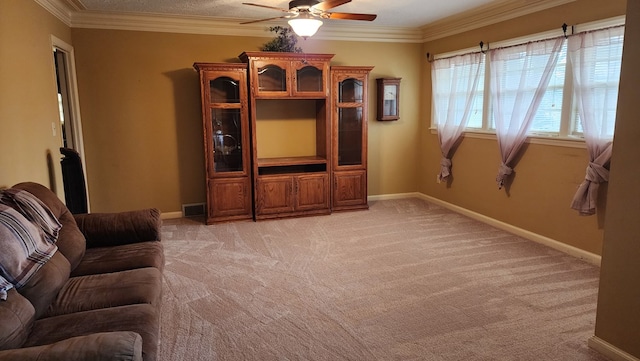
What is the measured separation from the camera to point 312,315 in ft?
9.40

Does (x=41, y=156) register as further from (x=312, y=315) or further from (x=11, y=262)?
(x=312, y=315)

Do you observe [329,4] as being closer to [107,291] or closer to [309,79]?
[309,79]

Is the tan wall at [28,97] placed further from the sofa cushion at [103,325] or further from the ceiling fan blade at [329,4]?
the ceiling fan blade at [329,4]

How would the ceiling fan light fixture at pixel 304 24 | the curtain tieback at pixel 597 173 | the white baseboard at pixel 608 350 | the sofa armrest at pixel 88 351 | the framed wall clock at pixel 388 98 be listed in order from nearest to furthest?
1. the sofa armrest at pixel 88 351
2. the white baseboard at pixel 608 350
3. the curtain tieback at pixel 597 173
4. the ceiling fan light fixture at pixel 304 24
5. the framed wall clock at pixel 388 98

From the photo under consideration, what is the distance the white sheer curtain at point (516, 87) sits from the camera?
4074mm

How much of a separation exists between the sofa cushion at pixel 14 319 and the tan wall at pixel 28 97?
1.30 m

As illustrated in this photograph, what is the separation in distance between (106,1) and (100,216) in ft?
8.26

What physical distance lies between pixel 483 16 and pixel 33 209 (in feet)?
15.9

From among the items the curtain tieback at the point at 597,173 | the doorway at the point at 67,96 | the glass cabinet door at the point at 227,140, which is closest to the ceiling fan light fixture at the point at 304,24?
the glass cabinet door at the point at 227,140

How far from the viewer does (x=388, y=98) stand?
603cm

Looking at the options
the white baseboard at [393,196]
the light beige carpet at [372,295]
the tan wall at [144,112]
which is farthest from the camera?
the white baseboard at [393,196]

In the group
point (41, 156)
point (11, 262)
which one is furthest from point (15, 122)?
point (11, 262)

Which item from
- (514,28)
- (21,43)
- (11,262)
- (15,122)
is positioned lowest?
(11,262)

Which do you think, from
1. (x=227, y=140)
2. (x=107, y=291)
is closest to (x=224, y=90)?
(x=227, y=140)
